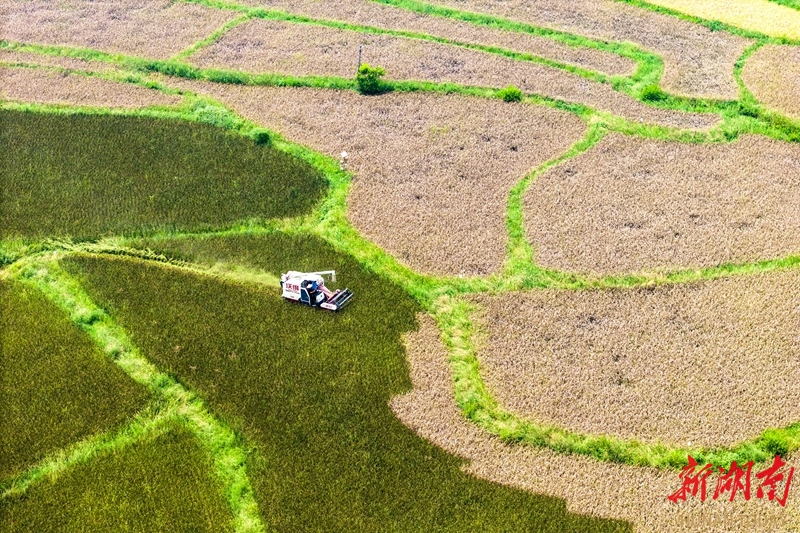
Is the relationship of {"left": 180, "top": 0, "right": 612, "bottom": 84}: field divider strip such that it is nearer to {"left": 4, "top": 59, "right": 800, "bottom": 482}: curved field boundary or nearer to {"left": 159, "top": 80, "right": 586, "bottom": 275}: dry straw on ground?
{"left": 159, "top": 80, "right": 586, "bottom": 275}: dry straw on ground

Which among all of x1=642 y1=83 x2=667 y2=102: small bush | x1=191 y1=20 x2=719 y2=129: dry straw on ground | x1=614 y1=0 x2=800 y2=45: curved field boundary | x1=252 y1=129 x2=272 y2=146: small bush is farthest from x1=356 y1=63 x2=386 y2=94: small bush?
x1=614 y1=0 x2=800 y2=45: curved field boundary

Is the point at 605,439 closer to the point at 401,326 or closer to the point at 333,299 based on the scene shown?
the point at 401,326

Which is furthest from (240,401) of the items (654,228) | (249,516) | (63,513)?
(654,228)

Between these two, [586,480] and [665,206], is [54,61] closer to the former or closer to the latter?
[665,206]

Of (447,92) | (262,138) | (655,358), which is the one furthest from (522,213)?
(262,138)

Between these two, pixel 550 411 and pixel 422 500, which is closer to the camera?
pixel 422 500

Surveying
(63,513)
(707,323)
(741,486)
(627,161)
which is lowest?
(63,513)
